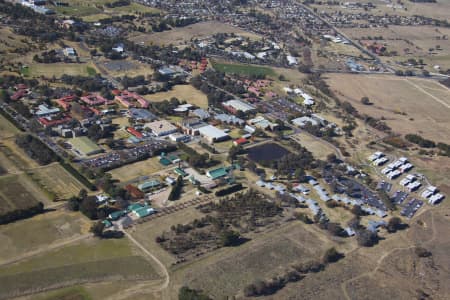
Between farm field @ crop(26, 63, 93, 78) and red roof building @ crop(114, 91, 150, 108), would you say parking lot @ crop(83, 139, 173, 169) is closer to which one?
red roof building @ crop(114, 91, 150, 108)

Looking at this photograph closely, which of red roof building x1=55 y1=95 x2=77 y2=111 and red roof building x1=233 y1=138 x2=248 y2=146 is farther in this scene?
red roof building x1=55 y1=95 x2=77 y2=111

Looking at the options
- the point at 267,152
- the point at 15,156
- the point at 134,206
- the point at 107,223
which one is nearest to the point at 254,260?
the point at 134,206

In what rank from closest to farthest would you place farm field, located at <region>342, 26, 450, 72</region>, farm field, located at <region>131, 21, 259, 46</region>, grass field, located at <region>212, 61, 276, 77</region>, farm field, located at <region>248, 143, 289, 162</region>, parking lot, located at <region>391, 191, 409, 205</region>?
parking lot, located at <region>391, 191, 409, 205</region>
farm field, located at <region>248, 143, 289, 162</region>
grass field, located at <region>212, 61, 276, 77</region>
farm field, located at <region>131, 21, 259, 46</region>
farm field, located at <region>342, 26, 450, 72</region>

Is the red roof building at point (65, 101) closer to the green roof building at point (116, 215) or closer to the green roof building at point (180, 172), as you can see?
the green roof building at point (180, 172)

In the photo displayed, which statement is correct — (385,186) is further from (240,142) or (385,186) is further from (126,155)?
(126,155)

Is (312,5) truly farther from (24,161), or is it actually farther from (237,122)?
(24,161)

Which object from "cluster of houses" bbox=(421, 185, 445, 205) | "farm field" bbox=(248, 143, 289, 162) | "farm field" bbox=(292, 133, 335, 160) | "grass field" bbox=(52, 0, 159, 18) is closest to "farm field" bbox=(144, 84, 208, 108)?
"farm field" bbox=(248, 143, 289, 162)
